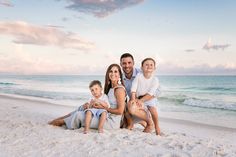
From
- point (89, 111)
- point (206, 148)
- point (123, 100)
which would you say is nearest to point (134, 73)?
point (123, 100)

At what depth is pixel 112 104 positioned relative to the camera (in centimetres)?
565

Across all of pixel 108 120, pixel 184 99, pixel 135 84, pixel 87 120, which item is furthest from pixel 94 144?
pixel 184 99

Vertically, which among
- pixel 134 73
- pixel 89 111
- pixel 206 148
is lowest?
pixel 206 148

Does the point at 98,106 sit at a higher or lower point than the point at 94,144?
higher

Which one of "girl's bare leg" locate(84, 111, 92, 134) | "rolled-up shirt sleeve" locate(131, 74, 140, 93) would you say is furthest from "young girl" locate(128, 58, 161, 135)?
"girl's bare leg" locate(84, 111, 92, 134)

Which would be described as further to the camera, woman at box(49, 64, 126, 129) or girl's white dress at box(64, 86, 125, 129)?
girl's white dress at box(64, 86, 125, 129)

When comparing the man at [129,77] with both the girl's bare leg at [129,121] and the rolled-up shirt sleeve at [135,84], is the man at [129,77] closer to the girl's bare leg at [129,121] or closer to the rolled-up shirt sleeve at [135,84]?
the girl's bare leg at [129,121]

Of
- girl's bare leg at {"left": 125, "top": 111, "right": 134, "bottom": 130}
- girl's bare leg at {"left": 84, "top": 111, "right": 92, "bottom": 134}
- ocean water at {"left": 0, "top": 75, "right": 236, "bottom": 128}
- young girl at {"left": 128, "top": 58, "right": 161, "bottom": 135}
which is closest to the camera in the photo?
girl's bare leg at {"left": 84, "top": 111, "right": 92, "bottom": 134}

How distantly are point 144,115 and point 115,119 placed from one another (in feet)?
1.72

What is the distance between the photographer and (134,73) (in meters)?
5.88

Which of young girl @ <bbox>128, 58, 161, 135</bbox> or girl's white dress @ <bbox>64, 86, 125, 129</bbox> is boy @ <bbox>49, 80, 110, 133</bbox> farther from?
young girl @ <bbox>128, 58, 161, 135</bbox>

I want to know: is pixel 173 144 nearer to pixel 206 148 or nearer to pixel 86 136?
pixel 206 148

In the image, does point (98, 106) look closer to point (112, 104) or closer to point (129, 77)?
point (112, 104)

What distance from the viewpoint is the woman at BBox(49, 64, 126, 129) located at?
5.46 meters
